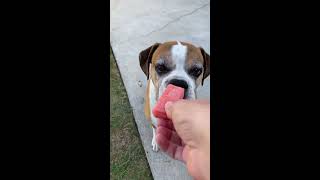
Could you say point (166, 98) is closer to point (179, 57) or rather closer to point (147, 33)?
point (179, 57)

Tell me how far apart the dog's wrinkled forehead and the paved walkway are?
98cm

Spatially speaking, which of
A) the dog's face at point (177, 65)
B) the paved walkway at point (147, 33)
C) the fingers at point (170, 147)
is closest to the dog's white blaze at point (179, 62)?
the dog's face at point (177, 65)

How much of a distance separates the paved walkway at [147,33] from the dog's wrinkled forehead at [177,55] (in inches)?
38.6

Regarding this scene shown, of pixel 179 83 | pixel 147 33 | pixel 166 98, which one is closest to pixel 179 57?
pixel 179 83

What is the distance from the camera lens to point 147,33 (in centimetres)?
568

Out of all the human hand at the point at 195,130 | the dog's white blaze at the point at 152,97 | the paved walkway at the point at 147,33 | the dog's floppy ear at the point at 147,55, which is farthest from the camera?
the paved walkway at the point at 147,33

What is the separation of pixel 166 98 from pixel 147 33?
3.26 meters

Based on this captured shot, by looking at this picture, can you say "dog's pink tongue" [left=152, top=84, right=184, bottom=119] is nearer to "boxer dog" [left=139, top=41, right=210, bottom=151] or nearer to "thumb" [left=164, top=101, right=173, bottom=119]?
"thumb" [left=164, top=101, right=173, bottom=119]

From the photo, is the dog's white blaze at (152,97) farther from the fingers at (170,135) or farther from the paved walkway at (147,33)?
the fingers at (170,135)

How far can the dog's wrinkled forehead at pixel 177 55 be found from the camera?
3.18 m
